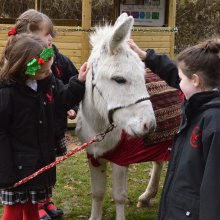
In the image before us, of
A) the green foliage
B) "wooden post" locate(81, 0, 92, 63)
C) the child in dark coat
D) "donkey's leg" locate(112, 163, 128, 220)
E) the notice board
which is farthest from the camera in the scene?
the green foliage

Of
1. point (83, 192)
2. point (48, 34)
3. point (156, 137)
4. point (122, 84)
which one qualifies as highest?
point (48, 34)

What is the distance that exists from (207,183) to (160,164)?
256cm

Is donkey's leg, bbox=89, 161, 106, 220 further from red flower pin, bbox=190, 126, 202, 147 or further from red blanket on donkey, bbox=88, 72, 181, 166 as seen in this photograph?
red flower pin, bbox=190, 126, 202, 147

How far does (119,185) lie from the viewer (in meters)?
3.74

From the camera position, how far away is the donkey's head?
2770 mm

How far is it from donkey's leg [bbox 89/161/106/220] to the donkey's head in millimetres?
911

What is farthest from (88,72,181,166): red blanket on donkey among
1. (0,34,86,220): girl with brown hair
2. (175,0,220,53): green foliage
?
(175,0,220,53): green foliage

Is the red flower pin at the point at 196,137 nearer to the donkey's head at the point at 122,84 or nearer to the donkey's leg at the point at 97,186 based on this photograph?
the donkey's head at the point at 122,84

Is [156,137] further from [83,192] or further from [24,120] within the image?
[83,192]

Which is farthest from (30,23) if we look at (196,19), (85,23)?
(196,19)

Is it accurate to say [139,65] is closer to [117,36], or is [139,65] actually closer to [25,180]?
[117,36]

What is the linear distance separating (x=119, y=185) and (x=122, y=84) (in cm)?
121

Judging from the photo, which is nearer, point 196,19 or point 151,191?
point 151,191

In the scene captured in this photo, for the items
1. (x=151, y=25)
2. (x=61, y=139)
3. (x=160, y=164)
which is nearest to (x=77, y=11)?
(x=151, y=25)
